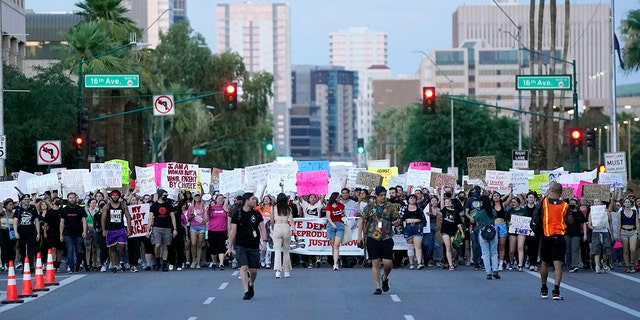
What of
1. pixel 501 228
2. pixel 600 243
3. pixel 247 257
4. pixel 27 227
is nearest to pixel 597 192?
pixel 600 243

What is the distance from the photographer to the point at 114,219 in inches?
1213

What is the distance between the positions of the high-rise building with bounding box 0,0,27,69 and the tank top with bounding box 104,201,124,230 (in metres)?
44.1

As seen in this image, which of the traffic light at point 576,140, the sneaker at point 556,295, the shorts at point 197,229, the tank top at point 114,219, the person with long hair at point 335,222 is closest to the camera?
the sneaker at point 556,295

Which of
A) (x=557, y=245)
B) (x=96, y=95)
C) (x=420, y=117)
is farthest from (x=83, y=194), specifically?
(x=420, y=117)

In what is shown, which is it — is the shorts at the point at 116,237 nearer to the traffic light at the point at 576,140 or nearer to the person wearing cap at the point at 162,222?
the person wearing cap at the point at 162,222

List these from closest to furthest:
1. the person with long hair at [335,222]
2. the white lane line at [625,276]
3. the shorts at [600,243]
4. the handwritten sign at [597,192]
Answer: the white lane line at [625,276]
the shorts at [600,243]
the person with long hair at [335,222]
the handwritten sign at [597,192]

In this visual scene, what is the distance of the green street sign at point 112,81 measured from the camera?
45781 mm

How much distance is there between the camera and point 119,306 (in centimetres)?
2172

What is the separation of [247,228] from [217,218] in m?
8.63

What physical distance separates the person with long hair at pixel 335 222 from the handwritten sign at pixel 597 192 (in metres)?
5.86

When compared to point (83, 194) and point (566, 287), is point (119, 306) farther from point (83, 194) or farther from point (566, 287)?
point (83, 194)

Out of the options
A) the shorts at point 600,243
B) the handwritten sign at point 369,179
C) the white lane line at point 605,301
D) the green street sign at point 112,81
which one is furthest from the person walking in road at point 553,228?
the green street sign at point 112,81

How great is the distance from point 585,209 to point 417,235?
3.67 metres

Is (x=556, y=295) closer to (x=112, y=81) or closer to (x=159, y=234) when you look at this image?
(x=159, y=234)
